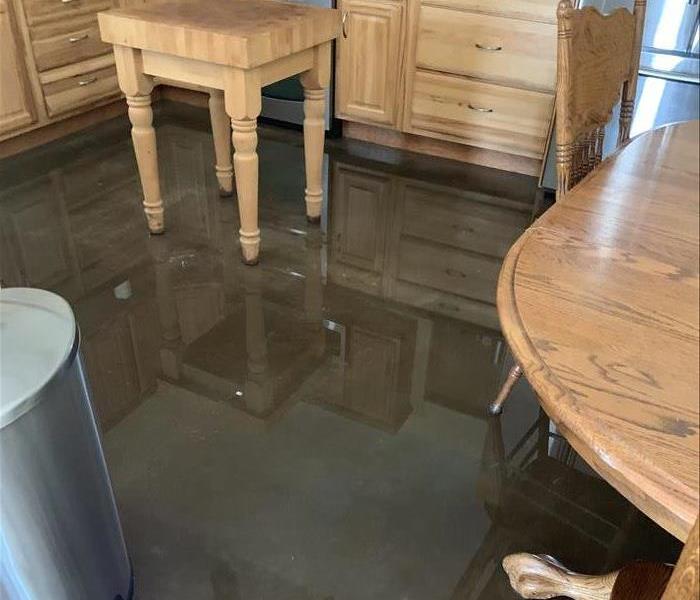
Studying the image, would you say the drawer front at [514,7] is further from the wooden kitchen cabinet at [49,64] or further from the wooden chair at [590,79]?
the wooden kitchen cabinet at [49,64]

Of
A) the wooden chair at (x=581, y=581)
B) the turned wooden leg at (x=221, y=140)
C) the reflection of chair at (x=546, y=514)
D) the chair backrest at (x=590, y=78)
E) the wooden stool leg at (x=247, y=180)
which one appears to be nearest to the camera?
the wooden chair at (x=581, y=581)

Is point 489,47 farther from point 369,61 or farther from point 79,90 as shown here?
point 79,90

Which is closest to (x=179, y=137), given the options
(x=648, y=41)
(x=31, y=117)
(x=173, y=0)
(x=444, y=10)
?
(x=31, y=117)

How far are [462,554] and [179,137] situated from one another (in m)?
2.09

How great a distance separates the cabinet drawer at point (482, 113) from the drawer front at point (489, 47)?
0.04m

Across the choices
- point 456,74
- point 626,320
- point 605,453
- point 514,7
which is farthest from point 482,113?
point 605,453

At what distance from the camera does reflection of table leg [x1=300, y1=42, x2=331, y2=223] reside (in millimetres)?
1937

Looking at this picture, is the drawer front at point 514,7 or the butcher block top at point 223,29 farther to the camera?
the drawer front at point 514,7

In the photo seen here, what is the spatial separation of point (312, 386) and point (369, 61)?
148 centimetres

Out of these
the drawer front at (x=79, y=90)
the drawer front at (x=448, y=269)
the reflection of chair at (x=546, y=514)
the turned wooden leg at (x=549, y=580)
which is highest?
the drawer front at (x=79, y=90)

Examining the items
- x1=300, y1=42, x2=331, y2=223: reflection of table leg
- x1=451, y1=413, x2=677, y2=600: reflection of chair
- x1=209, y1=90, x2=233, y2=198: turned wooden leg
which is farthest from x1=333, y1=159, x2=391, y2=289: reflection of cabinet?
x1=451, y1=413, x2=677, y2=600: reflection of chair

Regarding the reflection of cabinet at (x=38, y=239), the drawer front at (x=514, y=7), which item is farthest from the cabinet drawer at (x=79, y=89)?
the drawer front at (x=514, y=7)

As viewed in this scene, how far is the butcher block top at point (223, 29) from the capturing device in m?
1.62

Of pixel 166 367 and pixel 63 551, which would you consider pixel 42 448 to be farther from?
pixel 166 367
